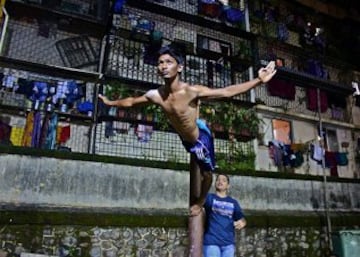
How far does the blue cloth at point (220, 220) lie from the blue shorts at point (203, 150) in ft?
3.77

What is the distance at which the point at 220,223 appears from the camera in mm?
4395

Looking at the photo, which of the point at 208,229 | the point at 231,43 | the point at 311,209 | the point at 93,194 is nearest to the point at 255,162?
the point at 311,209

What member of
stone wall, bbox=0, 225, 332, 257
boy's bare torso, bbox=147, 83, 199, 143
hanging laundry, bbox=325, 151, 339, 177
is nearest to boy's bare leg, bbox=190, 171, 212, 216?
boy's bare torso, bbox=147, 83, 199, 143

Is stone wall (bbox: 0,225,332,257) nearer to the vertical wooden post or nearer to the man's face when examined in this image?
the vertical wooden post

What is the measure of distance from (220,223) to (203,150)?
1.41 metres

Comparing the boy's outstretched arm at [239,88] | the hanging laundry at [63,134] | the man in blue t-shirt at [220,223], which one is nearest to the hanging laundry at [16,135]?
the hanging laundry at [63,134]

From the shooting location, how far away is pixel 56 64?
13.0 m

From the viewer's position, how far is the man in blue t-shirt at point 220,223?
4242 millimetres

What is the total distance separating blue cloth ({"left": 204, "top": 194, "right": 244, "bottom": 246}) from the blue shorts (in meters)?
1.15

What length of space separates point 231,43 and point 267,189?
926 centimetres

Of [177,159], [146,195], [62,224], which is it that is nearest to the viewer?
[62,224]

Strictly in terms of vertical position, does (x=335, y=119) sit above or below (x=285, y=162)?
above

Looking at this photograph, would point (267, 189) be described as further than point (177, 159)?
No

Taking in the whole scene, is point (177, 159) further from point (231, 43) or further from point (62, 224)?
point (231, 43)
